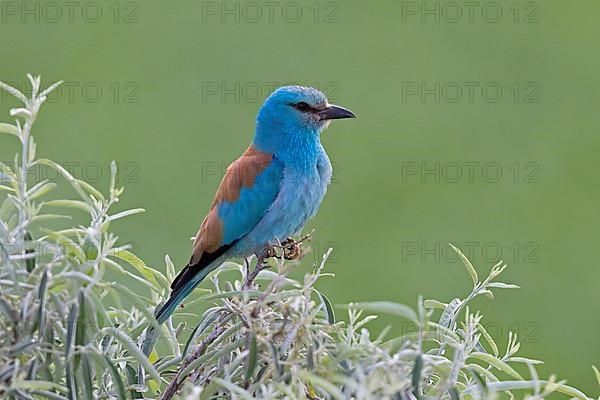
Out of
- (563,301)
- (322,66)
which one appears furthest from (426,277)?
(322,66)

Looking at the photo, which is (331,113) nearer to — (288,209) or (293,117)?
(293,117)

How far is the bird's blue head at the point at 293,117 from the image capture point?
319 centimetres

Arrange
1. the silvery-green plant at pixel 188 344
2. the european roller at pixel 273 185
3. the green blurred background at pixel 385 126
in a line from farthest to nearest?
1. the green blurred background at pixel 385 126
2. the european roller at pixel 273 185
3. the silvery-green plant at pixel 188 344

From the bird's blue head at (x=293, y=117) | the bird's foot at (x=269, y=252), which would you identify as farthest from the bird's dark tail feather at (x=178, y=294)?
the bird's blue head at (x=293, y=117)

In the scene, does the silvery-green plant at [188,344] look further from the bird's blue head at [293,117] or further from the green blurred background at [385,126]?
the green blurred background at [385,126]

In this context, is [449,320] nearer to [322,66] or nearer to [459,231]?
[459,231]

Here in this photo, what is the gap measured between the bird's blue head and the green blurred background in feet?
7.10

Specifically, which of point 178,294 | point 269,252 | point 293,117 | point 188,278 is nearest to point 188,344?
point 178,294

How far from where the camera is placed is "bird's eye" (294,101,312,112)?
3217 millimetres

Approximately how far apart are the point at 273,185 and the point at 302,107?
28cm

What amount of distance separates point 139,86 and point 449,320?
218 inches

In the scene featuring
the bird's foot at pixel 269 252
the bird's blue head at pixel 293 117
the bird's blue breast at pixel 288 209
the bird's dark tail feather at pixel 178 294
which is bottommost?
the bird's dark tail feather at pixel 178 294

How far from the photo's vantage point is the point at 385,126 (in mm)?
6984

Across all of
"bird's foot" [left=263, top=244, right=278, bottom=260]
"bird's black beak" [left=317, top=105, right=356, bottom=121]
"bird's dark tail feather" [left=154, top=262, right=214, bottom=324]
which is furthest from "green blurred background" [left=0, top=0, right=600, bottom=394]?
"bird's dark tail feather" [left=154, top=262, right=214, bottom=324]
